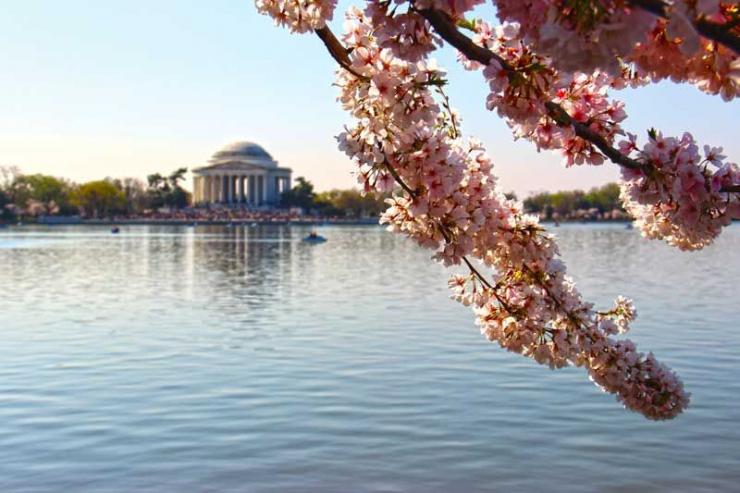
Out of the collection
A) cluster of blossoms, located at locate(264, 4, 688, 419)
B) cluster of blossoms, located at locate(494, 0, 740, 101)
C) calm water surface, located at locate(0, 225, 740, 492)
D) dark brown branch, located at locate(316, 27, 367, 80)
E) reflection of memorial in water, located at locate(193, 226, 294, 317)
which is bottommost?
reflection of memorial in water, located at locate(193, 226, 294, 317)

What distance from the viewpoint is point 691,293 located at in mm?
40750

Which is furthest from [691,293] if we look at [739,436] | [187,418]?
[187,418]

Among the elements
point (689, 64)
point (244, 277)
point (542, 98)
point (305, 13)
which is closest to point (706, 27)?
point (689, 64)

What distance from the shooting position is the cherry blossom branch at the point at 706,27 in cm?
317

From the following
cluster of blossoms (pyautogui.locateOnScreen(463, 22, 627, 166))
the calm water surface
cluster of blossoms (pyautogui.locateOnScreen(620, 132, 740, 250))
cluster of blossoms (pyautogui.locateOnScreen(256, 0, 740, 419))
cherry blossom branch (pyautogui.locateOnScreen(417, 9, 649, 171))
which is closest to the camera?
cluster of blossoms (pyautogui.locateOnScreen(256, 0, 740, 419))

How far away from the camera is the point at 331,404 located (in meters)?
17.9

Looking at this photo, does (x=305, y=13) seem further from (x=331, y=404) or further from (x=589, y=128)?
(x=331, y=404)

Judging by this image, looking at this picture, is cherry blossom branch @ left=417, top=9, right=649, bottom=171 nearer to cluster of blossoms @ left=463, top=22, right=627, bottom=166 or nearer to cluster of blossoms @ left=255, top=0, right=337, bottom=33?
cluster of blossoms @ left=463, top=22, right=627, bottom=166

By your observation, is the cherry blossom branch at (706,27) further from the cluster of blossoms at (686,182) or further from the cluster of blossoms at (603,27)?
the cluster of blossoms at (686,182)

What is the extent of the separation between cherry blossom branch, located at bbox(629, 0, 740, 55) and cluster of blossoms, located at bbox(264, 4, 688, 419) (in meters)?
1.57

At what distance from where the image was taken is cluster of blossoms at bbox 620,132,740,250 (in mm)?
4844

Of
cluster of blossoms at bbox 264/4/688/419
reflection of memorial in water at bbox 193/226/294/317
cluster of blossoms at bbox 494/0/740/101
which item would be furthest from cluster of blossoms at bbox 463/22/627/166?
reflection of memorial in water at bbox 193/226/294/317

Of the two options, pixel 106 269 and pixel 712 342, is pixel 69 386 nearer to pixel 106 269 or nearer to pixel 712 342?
pixel 712 342

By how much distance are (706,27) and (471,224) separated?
2375mm
